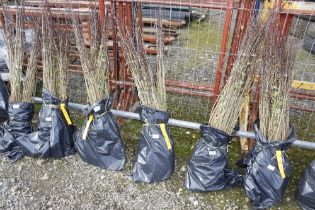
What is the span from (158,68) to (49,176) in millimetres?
1445

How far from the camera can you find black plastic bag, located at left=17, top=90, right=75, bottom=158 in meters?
3.10

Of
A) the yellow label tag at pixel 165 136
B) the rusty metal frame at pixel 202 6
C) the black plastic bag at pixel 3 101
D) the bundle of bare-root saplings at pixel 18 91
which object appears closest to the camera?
the rusty metal frame at pixel 202 6

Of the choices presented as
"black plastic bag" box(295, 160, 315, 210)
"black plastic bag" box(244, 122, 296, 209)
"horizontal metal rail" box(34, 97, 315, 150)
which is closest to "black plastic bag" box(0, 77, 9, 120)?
"horizontal metal rail" box(34, 97, 315, 150)

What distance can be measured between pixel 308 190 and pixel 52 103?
237cm

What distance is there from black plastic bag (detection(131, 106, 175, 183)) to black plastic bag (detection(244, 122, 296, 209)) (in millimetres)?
706

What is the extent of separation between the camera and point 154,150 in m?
2.88

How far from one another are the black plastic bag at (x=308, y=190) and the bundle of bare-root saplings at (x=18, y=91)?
260 centimetres

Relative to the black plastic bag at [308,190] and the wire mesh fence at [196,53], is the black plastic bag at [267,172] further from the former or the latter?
the wire mesh fence at [196,53]

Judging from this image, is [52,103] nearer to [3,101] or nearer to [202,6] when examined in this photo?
[3,101]

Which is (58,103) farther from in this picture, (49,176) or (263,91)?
(263,91)

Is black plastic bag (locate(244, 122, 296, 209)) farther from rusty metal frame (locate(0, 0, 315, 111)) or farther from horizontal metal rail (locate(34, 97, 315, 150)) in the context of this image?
rusty metal frame (locate(0, 0, 315, 111))

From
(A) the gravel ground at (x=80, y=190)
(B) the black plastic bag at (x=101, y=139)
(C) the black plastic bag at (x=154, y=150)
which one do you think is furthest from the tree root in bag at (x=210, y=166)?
(B) the black plastic bag at (x=101, y=139)

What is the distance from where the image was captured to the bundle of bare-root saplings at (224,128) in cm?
261

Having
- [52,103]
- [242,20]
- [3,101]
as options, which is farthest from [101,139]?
[242,20]
